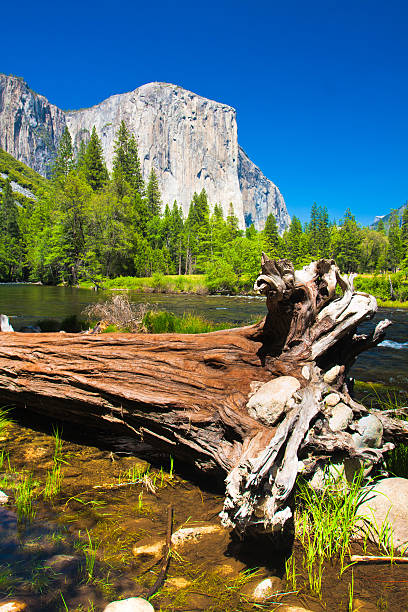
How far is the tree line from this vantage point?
142ft

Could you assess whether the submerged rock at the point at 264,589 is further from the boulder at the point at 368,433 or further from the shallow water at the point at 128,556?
the boulder at the point at 368,433

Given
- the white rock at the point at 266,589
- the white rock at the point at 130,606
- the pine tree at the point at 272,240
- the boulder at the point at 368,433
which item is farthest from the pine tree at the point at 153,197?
the white rock at the point at 130,606

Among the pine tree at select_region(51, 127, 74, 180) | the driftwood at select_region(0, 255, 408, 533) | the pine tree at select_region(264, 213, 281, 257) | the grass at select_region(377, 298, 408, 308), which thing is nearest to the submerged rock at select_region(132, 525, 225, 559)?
the driftwood at select_region(0, 255, 408, 533)

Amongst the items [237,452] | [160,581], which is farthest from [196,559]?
[237,452]

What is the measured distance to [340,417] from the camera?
9.71 feet

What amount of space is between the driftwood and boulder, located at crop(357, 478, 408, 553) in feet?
0.79

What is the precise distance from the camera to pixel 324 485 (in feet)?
8.82

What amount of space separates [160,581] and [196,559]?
1.00 ft

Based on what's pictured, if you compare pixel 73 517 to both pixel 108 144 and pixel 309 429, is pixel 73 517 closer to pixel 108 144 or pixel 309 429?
pixel 309 429

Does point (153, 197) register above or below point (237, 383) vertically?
above

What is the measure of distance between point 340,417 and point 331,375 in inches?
20.0

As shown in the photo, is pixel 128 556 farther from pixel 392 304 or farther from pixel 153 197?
pixel 153 197

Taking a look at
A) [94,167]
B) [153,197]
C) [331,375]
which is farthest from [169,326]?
[153,197]

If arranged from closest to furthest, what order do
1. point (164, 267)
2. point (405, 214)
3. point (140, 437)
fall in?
1. point (140, 437)
2. point (164, 267)
3. point (405, 214)
